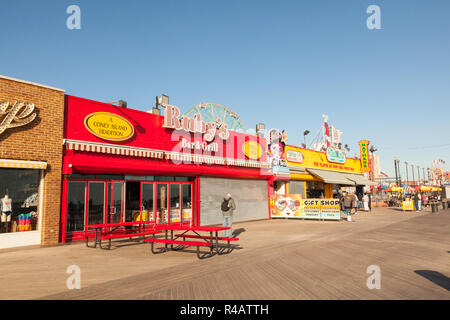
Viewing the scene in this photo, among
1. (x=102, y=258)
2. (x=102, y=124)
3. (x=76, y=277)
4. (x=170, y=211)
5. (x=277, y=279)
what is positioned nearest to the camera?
(x=277, y=279)

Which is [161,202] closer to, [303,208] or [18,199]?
[18,199]

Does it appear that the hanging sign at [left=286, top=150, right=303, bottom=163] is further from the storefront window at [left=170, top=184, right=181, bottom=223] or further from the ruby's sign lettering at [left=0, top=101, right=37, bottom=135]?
the ruby's sign lettering at [left=0, top=101, right=37, bottom=135]

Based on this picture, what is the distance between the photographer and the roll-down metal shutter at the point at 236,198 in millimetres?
16797

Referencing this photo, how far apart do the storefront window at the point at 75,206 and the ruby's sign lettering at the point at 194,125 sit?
4950 millimetres

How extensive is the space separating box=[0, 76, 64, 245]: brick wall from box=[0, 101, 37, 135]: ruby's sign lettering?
0.17 meters

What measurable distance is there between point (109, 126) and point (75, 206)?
363 cm

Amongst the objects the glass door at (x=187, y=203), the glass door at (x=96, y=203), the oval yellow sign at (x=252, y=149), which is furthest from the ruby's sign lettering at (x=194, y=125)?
the glass door at (x=96, y=203)

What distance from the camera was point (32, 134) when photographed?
35.6ft

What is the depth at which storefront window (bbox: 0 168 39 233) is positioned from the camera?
10.4 metres

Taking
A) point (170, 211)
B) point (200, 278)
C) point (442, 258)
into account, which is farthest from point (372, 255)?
point (170, 211)

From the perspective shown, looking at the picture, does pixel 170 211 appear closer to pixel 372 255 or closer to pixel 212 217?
pixel 212 217

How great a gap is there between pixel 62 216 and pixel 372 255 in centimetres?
1069

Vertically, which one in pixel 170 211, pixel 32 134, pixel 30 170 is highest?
pixel 32 134

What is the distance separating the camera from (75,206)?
12031 mm
